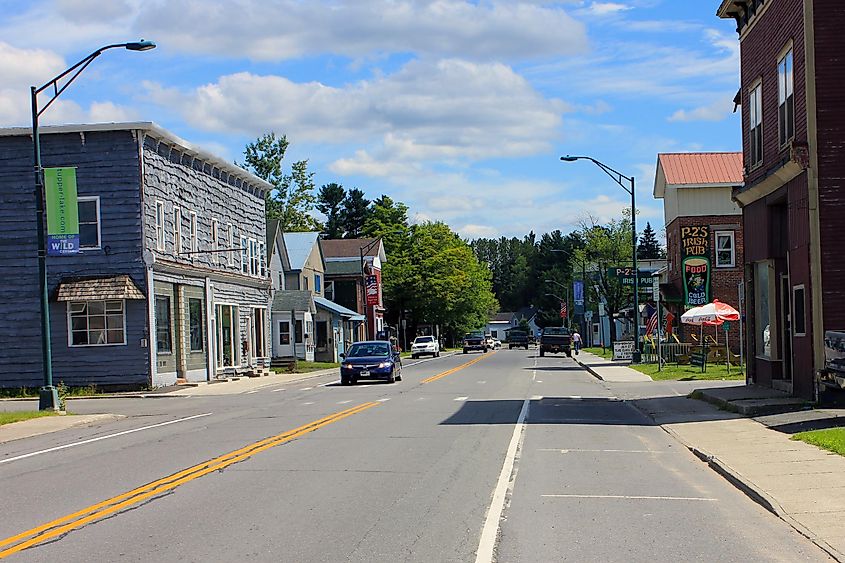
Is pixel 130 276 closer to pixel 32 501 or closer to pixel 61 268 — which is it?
pixel 61 268

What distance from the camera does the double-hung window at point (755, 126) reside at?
80.5 feet

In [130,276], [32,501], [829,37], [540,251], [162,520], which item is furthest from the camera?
[540,251]

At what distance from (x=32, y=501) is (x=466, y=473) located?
5.39 m

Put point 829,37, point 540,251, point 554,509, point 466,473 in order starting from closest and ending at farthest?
1. point 554,509
2. point 466,473
3. point 829,37
4. point 540,251

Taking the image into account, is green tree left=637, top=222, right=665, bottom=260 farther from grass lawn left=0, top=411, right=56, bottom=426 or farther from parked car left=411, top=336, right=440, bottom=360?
grass lawn left=0, top=411, right=56, bottom=426

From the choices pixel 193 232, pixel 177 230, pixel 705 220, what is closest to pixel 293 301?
pixel 193 232

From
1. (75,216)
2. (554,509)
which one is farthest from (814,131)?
(75,216)

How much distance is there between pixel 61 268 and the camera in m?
37.1

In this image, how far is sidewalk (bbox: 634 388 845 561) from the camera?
10039 millimetres

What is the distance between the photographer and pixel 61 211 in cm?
2803

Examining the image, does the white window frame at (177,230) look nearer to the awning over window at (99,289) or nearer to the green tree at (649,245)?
the awning over window at (99,289)

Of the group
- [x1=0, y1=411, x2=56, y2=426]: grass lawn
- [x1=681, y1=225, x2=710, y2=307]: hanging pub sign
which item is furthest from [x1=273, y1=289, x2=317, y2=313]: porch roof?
[x1=0, y1=411, x2=56, y2=426]: grass lawn

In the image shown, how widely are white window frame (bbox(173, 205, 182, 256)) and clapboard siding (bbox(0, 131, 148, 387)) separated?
375cm

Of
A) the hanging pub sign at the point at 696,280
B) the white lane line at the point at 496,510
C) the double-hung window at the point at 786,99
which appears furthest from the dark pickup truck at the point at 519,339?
the white lane line at the point at 496,510
